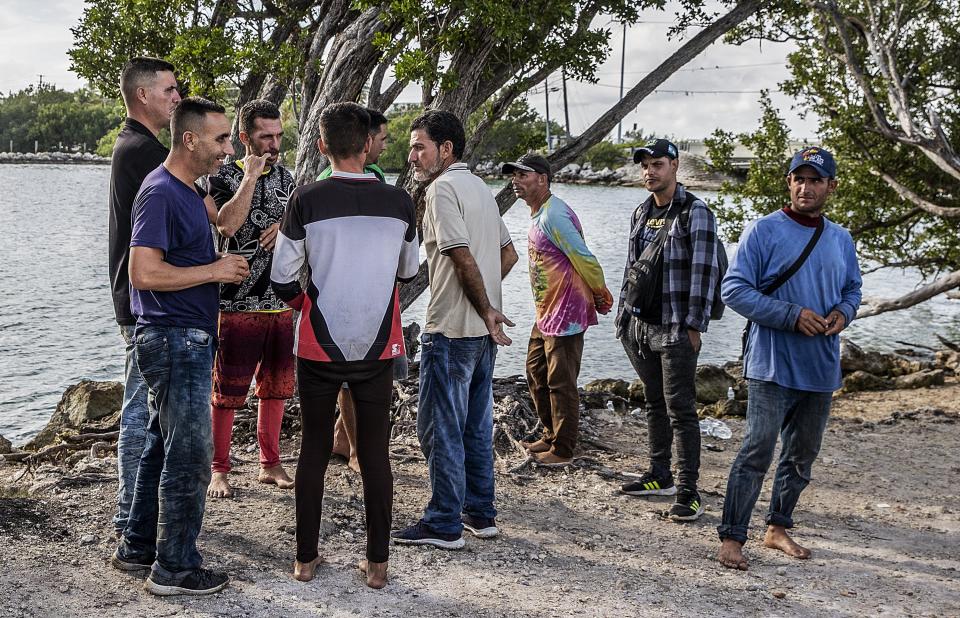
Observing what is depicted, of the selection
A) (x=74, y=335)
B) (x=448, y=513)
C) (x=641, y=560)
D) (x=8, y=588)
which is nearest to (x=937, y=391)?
(x=641, y=560)

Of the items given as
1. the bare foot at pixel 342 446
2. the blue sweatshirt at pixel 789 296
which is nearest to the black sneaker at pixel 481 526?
the bare foot at pixel 342 446

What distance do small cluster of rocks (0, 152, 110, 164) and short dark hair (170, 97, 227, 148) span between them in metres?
119

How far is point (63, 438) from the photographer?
22.7 feet

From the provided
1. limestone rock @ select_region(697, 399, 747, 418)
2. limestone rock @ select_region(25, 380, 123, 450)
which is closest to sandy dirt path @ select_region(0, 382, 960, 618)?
limestone rock @ select_region(25, 380, 123, 450)

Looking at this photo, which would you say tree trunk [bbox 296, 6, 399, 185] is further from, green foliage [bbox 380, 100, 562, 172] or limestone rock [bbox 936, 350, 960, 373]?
limestone rock [bbox 936, 350, 960, 373]

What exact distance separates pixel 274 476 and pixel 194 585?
1599mm

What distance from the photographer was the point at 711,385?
1184cm

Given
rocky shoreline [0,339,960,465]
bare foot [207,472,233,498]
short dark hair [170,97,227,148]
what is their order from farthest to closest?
1. rocky shoreline [0,339,960,465]
2. bare foot [207,472,233,498]
3. short dark hair [170,97,227,148]

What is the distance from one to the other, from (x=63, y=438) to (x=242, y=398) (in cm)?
264

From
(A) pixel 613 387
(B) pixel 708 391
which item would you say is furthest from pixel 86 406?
(B) pixel 708 391

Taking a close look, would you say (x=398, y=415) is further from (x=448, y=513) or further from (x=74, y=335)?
(x=74, y=335)

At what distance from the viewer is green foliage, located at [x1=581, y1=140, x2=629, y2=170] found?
8494 centimetres

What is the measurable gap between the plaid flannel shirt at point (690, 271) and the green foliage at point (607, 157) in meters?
80.7

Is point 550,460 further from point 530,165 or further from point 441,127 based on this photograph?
point 441,127
